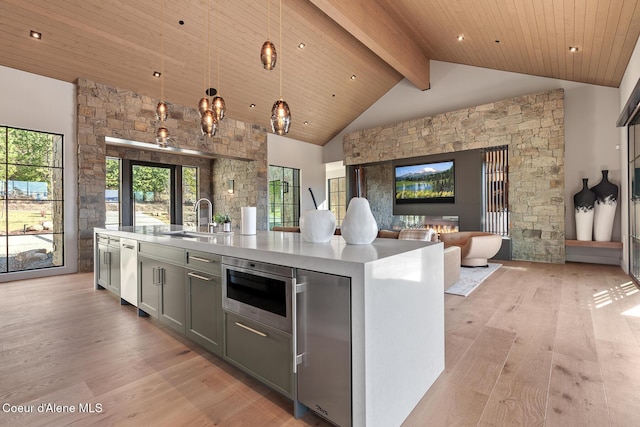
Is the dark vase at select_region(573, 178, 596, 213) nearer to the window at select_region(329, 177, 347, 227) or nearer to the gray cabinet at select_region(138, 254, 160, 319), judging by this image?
the window at select_region(329, 177, 347, 227)

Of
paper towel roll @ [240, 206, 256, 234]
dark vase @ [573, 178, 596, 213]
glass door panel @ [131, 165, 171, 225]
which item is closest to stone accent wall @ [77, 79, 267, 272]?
glass door panel @ [131, 165, 171, 225]

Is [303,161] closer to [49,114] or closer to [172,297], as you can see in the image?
[49,114]

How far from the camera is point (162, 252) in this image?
268 centimetres

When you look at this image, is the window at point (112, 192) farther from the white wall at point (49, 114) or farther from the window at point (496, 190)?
the window at point (496, 190)

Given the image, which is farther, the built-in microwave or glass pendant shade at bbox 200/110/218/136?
glass pendant shade at bbox 200/110/218/136

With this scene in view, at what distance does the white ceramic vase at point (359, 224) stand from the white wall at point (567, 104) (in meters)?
6.25

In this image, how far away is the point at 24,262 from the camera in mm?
5180

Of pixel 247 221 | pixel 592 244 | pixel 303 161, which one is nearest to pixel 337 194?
pixel 303 161

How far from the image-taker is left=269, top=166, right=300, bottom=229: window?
30.8 feet

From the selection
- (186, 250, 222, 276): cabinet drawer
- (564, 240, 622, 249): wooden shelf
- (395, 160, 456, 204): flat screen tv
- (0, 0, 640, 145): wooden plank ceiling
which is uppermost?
(0, 0, 640, 145): wooden plank ceiling

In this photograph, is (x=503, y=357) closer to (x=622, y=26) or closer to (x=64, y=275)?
(x=622, y=26)

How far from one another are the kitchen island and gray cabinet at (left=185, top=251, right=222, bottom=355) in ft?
0.75

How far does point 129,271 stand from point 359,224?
2.76 m

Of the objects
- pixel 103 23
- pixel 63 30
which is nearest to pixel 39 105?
pixel 63 30
